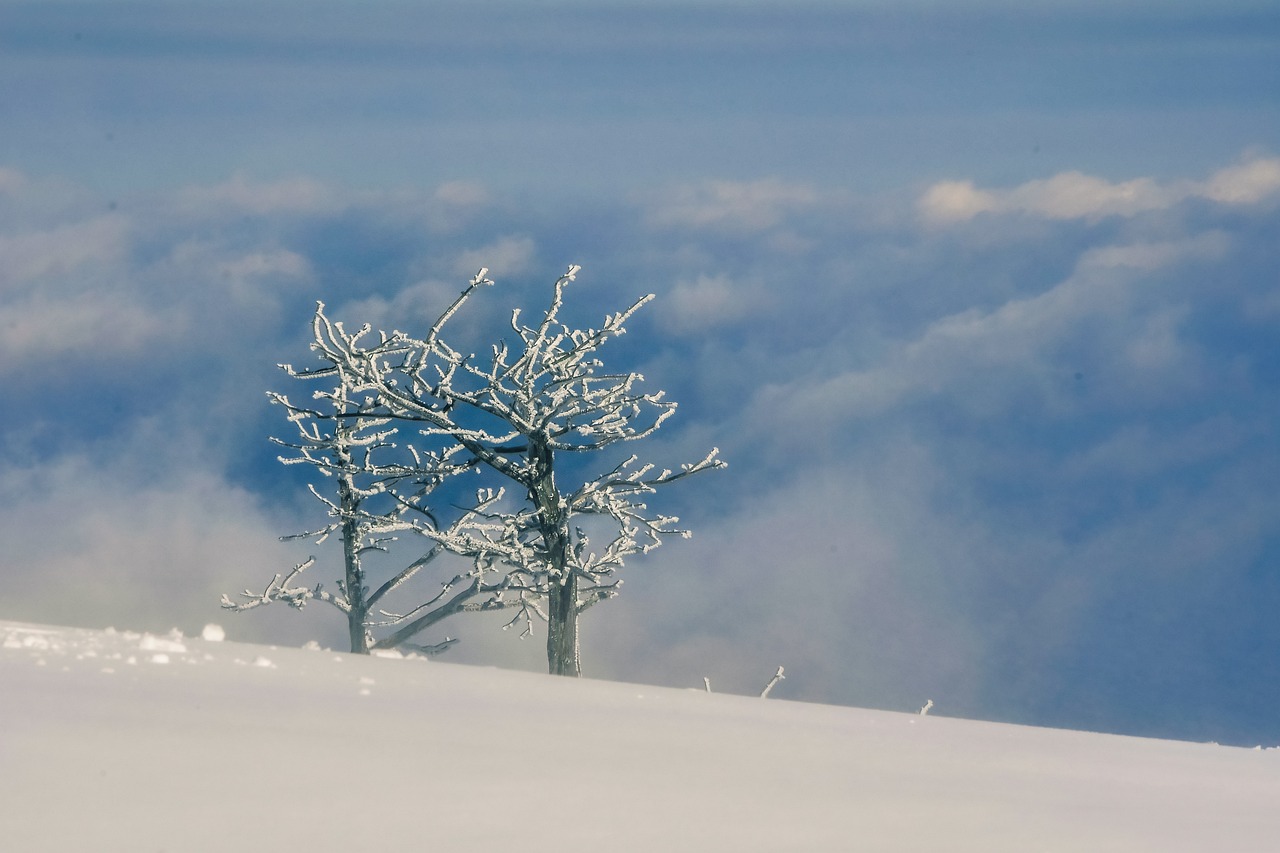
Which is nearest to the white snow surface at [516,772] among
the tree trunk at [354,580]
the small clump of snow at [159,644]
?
the small clump of snow at [159,644]

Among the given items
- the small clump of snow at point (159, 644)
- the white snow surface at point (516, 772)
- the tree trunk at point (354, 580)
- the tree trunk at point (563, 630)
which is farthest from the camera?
the tree trunk at point (354, 580)

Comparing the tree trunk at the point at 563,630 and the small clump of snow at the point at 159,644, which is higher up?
the tree trunk at the point at 563,630

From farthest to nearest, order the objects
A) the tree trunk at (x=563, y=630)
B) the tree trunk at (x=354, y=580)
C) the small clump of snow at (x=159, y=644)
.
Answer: the tree trunk at (x=354, y=580), the tree trunk at (x=563, y=630), the small clump of snow at (x=159, y=644)

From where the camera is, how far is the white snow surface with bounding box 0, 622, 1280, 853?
3.69 m

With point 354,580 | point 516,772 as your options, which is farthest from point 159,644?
point 354,580

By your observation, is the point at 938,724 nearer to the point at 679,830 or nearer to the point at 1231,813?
the point at 1231,813

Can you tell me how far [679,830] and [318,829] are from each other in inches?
42.6

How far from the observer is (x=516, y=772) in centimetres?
431

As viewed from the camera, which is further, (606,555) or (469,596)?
(469,596)

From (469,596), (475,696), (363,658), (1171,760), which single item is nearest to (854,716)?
(1171,760)

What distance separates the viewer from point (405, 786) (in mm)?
4047

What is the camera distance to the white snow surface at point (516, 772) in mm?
3688

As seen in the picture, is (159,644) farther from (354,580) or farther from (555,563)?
(354,580)

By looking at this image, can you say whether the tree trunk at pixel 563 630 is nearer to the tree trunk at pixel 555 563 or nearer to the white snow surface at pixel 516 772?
the tree trunk at pixel 555 563
